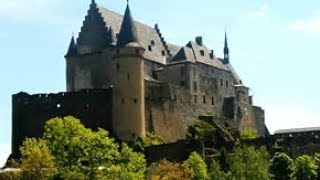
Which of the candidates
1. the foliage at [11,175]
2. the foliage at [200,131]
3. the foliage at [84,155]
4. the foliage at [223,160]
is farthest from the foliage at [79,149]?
the foliage at [200,131]

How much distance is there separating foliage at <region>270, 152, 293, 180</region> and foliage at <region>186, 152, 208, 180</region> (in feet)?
22.0

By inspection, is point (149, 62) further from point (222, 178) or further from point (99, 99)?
point (222, 178)

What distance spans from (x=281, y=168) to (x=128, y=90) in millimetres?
26373

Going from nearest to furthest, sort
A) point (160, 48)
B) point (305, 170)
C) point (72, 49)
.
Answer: point (305, 170)
point (72, 49)
point (160, 48)

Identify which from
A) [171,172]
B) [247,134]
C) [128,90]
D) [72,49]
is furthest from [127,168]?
[72,49]

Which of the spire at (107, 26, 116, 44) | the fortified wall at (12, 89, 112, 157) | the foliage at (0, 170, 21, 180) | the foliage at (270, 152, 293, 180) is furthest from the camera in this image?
the spire at (107, 26, 116, 44)

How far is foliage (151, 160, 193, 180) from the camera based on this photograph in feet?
300

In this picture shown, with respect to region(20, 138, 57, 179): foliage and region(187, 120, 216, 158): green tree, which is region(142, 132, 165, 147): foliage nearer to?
region(187, 120, 216, 158): green tree

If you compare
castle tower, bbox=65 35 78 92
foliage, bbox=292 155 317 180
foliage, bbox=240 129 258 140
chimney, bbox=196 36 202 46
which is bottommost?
foliage, bbox=292 155 317 180

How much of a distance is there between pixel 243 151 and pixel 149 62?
1618 inches

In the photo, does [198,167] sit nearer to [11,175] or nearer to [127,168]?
[127,168]

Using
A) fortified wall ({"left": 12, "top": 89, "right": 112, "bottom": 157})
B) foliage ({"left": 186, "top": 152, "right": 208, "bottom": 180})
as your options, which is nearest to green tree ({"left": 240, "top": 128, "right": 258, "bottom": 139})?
fortified wall ({"left": 12, "top": 89, "right": 112, "bottom": 157})

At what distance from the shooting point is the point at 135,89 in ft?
384

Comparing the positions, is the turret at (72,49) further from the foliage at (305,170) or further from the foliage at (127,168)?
the foliage at (305,170)
